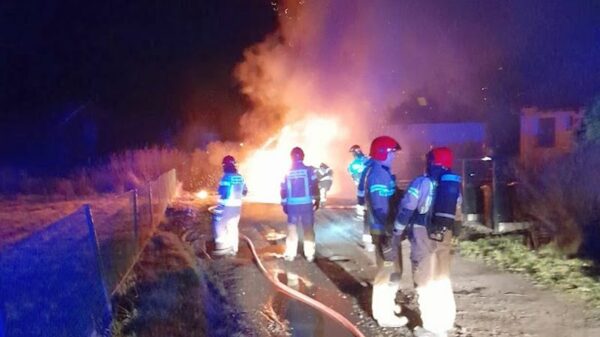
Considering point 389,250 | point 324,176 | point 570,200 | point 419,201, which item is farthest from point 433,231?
point 324,176

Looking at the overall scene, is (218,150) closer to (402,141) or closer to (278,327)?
(402,141)

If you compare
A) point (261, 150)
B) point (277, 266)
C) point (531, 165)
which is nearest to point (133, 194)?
point (277, 266)

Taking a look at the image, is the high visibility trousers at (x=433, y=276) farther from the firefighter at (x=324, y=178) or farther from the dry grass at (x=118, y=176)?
the dry grass at (x=118, y=176)

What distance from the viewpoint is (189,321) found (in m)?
6.30

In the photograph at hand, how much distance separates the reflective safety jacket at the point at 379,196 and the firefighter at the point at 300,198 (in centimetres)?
276

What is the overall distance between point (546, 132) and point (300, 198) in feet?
59.3

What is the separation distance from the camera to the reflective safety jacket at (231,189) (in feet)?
31.8

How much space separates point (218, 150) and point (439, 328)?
22.8 metres

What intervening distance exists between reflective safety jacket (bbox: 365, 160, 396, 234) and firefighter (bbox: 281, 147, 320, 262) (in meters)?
2.76

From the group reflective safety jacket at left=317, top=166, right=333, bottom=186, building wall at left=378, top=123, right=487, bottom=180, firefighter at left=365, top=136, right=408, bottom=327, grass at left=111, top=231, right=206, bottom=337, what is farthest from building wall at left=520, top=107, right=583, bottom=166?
firefighter at left=365, top=136, right=408, bottom=327

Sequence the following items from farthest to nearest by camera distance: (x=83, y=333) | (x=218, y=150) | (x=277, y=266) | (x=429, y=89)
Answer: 1. (x=429, y=89)
2. (x=218, y=150)
3. (x=277, y=266)
4. (x=83, y=333)

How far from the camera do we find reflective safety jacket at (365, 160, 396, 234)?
639 centimetres

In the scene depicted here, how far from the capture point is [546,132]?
80.7 ft

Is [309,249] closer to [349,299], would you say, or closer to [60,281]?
[349,299]
